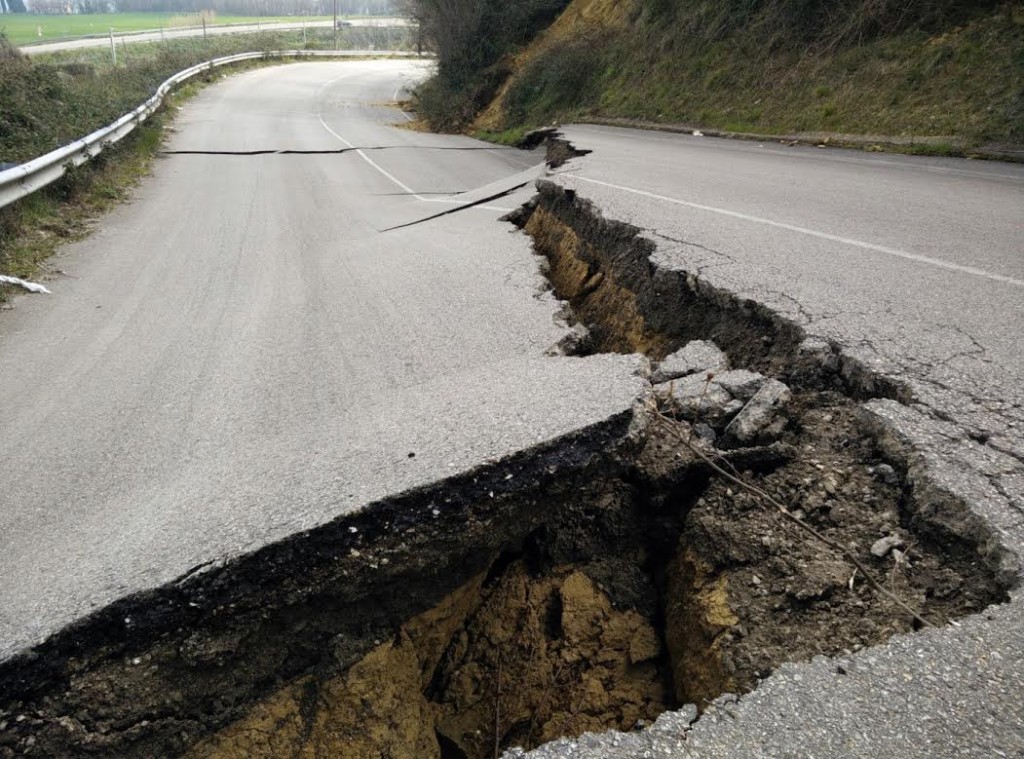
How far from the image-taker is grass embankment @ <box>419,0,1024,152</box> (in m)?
10.6

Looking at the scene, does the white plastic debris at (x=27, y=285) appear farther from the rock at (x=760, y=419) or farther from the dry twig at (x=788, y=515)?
the rock at (x=760, y=419)

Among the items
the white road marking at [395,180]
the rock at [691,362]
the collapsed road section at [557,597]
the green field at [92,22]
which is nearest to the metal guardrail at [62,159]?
the white road marking at [395,180]

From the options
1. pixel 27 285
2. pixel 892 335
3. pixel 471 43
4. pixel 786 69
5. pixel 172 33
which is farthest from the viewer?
pixel 172 33

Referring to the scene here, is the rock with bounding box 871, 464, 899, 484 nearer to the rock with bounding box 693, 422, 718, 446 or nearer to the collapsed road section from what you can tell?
the collapsed road section

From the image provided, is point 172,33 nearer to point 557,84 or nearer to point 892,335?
point 557,84

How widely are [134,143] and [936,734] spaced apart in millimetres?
14723

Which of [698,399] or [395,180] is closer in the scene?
[698,399]

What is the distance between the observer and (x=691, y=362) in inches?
145

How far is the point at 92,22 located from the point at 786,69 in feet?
208

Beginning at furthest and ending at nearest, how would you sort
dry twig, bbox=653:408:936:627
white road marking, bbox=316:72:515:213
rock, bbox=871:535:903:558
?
white road marking, bbox=316:72:515:213 → rock, bbox=871:535:903:558 → dry twig, bbox=653:408:936:627

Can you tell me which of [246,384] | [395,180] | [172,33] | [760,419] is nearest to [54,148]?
[395,180]

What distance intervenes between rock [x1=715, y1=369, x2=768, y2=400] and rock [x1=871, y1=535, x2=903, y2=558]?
0.99m

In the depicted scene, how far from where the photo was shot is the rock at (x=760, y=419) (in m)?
3.09

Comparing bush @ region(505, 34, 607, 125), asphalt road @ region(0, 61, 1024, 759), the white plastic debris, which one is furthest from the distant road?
the white plastic debris
